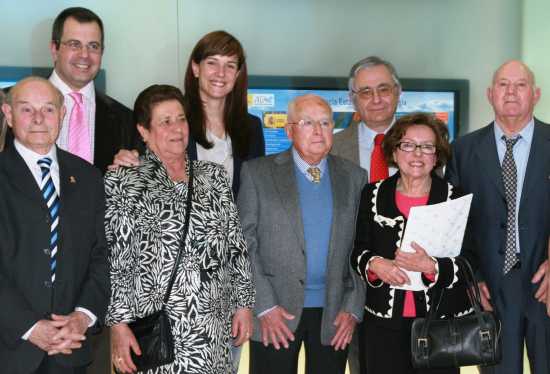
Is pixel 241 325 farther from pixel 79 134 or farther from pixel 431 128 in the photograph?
pixel 79 134

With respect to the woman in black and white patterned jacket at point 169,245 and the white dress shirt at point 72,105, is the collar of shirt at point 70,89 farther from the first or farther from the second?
the woman in black and white patterned jacket at point 169,245

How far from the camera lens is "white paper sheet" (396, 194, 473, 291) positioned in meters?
3.22

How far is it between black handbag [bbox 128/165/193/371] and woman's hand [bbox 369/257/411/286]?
2.86 feet

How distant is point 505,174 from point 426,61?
2.90m

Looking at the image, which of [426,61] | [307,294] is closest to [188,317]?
[307,294]

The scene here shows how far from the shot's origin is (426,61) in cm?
638

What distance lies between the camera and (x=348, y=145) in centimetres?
405

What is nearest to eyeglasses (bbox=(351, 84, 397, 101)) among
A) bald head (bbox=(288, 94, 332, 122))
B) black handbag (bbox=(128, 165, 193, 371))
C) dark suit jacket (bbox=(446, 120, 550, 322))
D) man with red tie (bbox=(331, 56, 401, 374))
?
man with red tie (bbox=(331, 56, 401, 374))

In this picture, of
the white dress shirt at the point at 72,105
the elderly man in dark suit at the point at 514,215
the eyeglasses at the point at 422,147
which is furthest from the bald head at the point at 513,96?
the white dress shirt at the point at 72,105

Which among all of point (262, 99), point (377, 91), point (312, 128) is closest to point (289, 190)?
point (312, 128)

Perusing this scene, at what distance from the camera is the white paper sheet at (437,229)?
3.22 meters

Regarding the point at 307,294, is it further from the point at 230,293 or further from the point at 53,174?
the point at 53,174

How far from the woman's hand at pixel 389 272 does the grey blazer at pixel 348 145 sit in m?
0.83

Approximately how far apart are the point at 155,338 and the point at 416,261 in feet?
3.73
